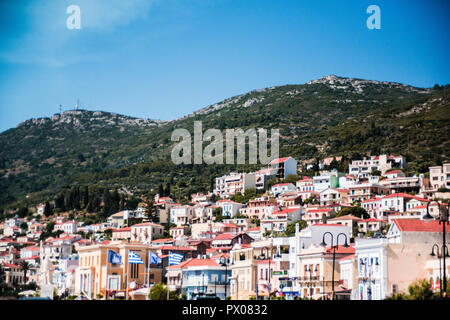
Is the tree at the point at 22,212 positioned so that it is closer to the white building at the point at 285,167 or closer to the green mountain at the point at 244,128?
the green mountain at the point at 244,128

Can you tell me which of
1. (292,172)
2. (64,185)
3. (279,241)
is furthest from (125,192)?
(279,241)

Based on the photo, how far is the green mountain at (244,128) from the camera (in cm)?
11181

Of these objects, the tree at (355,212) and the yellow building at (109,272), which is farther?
the tree at (355,212)

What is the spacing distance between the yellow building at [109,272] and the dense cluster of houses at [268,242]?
10 centimetres

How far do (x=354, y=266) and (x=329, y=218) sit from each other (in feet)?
133

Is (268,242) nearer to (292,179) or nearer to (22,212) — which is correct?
(292,179)

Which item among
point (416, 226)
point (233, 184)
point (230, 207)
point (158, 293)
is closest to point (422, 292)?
point (416, 226)

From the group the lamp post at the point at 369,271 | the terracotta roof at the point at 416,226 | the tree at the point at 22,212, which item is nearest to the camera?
the lamp post at the point at 369,271

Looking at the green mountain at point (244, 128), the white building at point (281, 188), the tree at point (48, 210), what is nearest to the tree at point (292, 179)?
the white building at point (281, 188)

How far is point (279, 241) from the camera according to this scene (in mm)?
61906

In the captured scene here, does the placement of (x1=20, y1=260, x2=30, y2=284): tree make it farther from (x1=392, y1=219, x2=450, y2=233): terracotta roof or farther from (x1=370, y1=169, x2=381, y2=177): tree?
(x1=392, y1=219, x2=450, y2=233): terracotta roof

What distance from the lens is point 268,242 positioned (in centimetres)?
6309

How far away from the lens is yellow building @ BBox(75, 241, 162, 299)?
64875 millimetres
